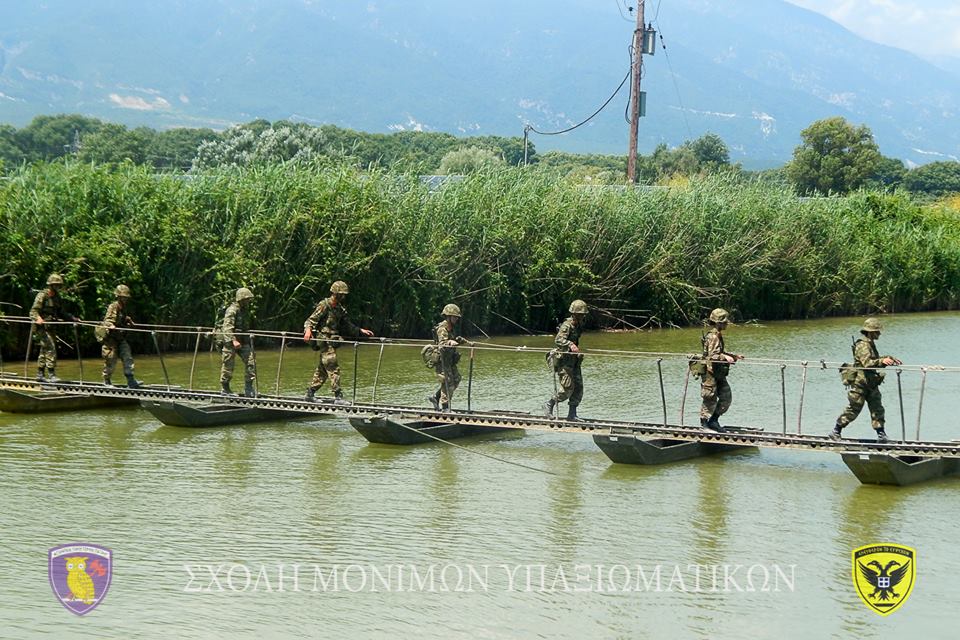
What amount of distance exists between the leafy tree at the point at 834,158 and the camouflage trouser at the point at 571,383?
6974 centimetres

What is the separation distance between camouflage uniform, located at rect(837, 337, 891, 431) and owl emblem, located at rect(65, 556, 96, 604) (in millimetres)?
9353

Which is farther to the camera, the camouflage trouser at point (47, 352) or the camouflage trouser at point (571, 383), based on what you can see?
the camouflage trouser at point (47, 352)

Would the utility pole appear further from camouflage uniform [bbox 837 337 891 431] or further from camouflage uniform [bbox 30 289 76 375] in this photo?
camouflage uniform [bbox 837 337 891 431]

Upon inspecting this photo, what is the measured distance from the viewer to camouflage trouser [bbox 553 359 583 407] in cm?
Result: 1703

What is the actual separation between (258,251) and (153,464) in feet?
41.6

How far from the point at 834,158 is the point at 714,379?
7206 cm

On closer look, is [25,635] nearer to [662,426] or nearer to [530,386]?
[662,426]

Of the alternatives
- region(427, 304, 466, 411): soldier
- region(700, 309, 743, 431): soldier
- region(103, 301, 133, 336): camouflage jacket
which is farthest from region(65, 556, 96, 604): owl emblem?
region(700, 309, 743, 431): soldier

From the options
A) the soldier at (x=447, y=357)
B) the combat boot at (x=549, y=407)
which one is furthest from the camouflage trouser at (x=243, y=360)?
the combat boot at (x=549, y=407)

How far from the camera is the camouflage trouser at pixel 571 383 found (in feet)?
55.9

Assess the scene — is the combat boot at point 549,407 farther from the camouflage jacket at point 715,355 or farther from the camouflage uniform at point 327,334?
the camouflage uniform at point 327,334

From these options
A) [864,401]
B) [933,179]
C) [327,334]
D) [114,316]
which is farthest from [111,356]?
[933,179]

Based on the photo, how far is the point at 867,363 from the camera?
50.8 feet

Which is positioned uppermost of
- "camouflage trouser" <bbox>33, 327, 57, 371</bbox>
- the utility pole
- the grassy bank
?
the utility pole
